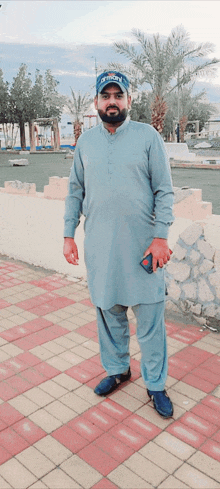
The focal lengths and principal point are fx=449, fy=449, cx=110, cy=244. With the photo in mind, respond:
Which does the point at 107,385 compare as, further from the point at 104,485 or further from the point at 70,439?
the point at 104,485

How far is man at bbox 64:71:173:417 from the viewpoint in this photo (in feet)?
8.09

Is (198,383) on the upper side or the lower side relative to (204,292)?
lower

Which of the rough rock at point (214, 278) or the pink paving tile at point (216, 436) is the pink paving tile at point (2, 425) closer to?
the pink paving tile at point (216, 436)

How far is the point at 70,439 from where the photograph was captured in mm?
2553

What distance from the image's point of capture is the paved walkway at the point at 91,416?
2303mm

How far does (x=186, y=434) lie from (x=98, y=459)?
0.53 metres

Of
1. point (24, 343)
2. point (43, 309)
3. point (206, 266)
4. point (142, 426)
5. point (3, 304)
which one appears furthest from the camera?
point (3, 304)

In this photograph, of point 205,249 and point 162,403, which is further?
point 205,249

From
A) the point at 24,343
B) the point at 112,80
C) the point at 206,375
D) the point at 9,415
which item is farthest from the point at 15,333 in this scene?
the point at 112,80

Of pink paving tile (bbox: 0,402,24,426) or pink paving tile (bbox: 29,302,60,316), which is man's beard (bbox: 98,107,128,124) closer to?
pink paving tile (bbox: 0,402,24,426)

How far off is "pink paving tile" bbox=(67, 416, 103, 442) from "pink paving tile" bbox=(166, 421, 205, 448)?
42 centimetres

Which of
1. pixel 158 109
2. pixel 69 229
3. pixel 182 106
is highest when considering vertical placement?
pixel 182 106

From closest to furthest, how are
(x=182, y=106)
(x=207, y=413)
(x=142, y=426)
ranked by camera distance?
(x=142, y=426)
(x=207, y=413)
(x=182, y=106)

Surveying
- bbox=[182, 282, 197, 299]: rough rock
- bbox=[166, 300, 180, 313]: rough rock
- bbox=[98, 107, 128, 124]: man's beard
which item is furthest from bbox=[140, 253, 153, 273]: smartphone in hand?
bbox=[166, 300, 180, 313]: rough rock
